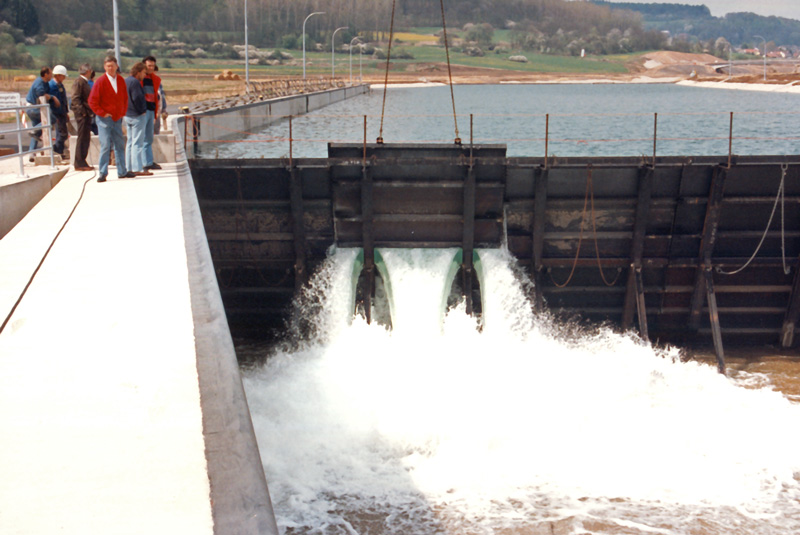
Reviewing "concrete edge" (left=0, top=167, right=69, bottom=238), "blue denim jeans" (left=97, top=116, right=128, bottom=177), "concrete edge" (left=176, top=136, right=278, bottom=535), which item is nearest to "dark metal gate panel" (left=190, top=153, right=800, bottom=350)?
Answer: "blue denim jeans" (left=97, top=116, right=128, bottom=177)

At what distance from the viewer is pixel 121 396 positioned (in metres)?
4.68

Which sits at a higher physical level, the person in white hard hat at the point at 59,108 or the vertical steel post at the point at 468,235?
the person in white hard hat at the point at 59,108

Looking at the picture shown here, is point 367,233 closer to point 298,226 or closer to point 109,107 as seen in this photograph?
point 298,226

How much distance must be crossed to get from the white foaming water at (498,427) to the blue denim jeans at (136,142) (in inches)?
137

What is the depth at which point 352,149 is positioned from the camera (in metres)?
14.0

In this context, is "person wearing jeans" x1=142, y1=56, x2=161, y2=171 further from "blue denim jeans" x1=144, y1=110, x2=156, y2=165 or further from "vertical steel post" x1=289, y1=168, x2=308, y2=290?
"vertical steel post" x1=289, y1=168, x2=308, y2=290

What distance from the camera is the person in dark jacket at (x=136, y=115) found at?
11.6 metres

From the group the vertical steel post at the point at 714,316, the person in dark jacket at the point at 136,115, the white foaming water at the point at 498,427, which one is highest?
the person in dark jacket at the point at 136,115

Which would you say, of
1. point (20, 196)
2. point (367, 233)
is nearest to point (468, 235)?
point (367, 233)

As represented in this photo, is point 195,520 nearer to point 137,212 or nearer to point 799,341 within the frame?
point 137,212

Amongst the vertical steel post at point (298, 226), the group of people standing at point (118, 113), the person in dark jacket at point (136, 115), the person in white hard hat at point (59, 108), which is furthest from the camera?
the person in white hard hat at point (59, 108)

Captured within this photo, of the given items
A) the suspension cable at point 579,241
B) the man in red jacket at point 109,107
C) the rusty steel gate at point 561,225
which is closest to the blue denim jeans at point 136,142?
the man in red jacket at point 109,107

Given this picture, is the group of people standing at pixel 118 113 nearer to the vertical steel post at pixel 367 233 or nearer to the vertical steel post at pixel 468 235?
the vertical steel post at pixel 367 233

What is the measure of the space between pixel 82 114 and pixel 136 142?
37.3 inches
